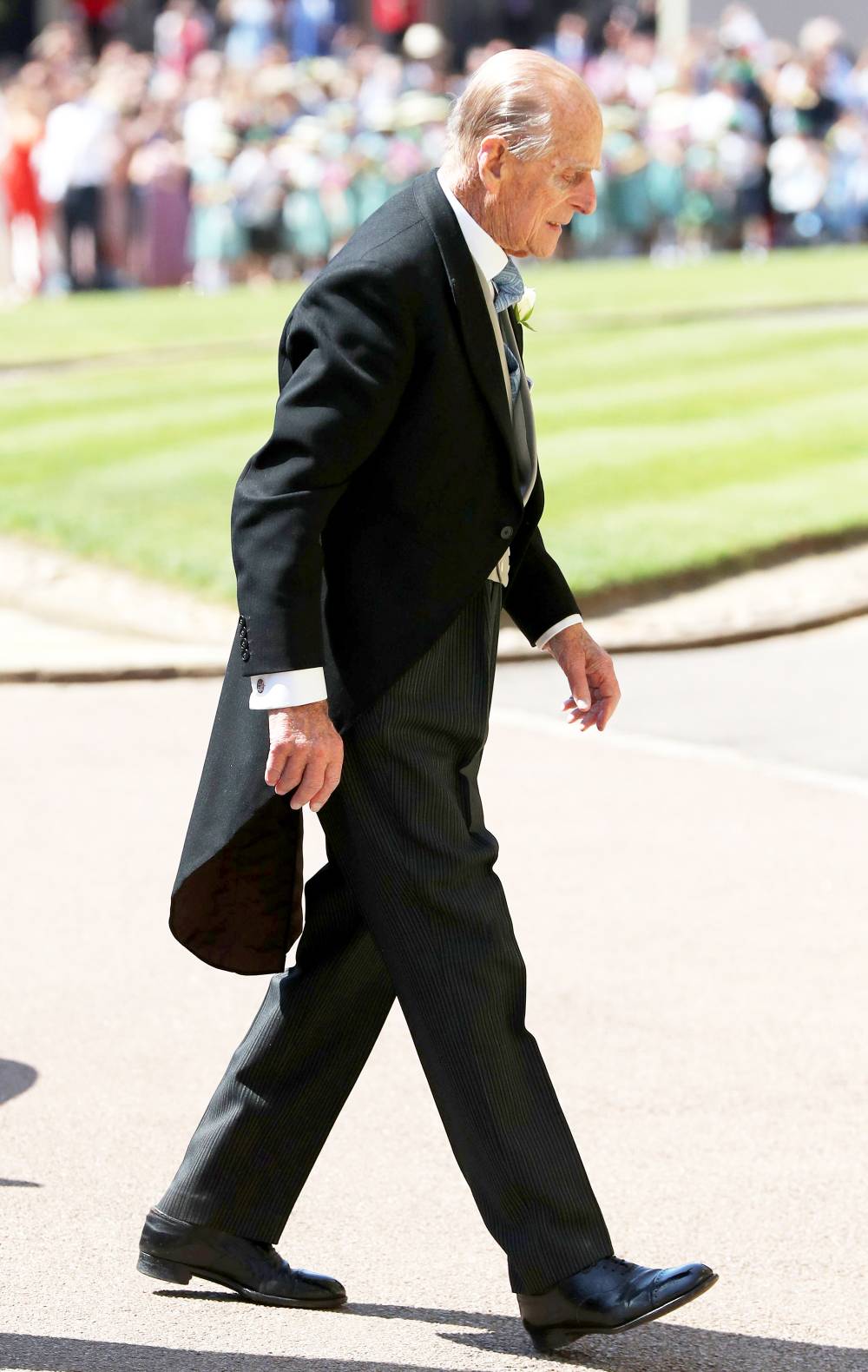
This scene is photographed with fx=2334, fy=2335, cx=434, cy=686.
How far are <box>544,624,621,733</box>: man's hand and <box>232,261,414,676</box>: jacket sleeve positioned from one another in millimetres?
600

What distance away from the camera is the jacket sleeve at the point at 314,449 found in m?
3.14

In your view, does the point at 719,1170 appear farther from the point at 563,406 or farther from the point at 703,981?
the point at 563,406

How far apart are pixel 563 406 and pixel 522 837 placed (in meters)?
8.24

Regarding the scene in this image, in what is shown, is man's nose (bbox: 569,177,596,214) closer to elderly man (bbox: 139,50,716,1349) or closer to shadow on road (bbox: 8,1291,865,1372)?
elderly man (bbox: 139,50,716,1349)

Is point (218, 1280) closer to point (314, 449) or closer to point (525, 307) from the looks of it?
point (314, 449)

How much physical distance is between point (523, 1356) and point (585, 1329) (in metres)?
0.14

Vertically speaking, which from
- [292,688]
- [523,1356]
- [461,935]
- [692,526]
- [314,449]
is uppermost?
[314,449]

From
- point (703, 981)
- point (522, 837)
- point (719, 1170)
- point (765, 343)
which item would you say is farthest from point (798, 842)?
point (765, 343)

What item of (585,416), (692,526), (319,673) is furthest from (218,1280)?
(585,416)

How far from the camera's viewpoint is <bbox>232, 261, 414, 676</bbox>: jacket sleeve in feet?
10.3

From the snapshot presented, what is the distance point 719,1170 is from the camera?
13.8 feet

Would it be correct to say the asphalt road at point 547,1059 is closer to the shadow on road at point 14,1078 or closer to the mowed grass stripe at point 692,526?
the shadow on road at point 14,1078

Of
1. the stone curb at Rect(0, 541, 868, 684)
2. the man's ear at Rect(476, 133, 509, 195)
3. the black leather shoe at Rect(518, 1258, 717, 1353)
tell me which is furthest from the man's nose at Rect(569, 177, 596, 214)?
the stone curb at Rect(0, 541, 868, 684)

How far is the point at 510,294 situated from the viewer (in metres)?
3.32
